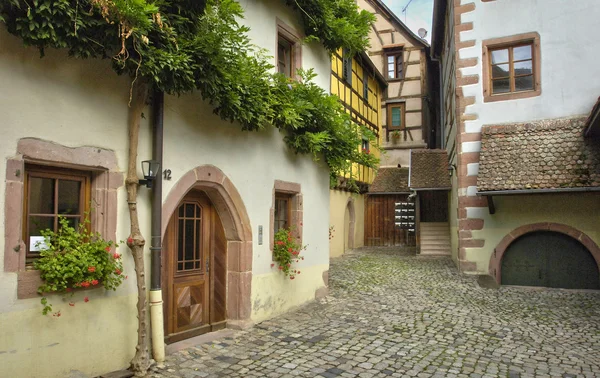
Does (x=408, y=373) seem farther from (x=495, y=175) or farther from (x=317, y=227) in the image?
(x=495, y=175)

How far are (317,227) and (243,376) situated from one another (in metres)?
4.09

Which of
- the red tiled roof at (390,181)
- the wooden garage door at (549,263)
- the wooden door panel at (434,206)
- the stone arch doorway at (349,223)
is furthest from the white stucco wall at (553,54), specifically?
the red tiled roof at (390,181)

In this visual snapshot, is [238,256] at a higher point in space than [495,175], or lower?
lower

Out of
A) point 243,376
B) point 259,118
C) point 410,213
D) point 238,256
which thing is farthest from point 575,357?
point 410,213

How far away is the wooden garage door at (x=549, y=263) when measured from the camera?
388 inches

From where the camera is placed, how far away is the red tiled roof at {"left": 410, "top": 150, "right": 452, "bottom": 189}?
15023 mm

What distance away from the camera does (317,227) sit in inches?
332

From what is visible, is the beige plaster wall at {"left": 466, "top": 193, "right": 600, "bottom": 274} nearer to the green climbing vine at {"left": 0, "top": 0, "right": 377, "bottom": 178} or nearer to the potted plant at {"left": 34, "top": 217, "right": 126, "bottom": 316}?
the green climbing vine at {"left": 0, "top": 0, "right": 377, "bottom": 178}

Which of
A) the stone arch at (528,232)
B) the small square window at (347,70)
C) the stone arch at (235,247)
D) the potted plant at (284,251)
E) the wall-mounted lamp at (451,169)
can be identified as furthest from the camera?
the small square window at (347,70)

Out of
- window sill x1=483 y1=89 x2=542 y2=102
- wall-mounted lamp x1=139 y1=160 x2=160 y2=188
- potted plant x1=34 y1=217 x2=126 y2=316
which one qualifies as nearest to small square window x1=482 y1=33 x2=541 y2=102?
window sill x1=483 y1=89 x2=542 y2=102

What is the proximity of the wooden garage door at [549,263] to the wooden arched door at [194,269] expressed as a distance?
272 inches

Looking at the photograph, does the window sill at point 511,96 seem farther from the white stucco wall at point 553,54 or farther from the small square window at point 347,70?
the small square window at point 347,70

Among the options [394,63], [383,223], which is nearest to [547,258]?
[383,223]

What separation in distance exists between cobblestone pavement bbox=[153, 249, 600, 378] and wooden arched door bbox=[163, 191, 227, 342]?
45 cm
